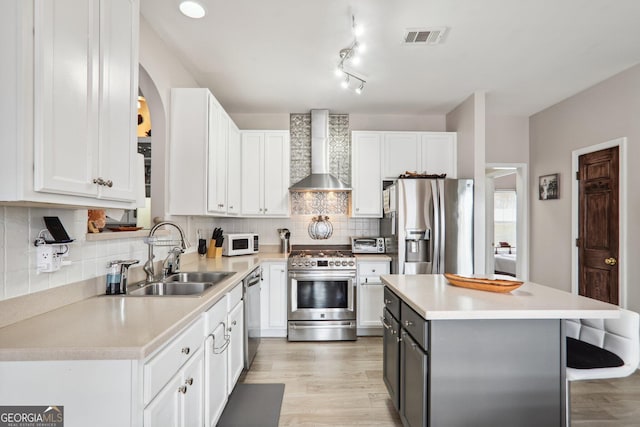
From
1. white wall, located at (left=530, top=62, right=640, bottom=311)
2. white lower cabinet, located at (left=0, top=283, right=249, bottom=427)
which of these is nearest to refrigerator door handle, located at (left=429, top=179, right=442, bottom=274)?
white wall, located at (left=530, top=62, right=640, bottom=311)

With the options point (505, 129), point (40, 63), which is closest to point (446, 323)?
point (40, 63)

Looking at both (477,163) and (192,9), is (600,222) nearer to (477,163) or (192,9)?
(477,163)

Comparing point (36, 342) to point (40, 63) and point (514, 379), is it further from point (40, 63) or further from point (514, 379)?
point (514, 379)

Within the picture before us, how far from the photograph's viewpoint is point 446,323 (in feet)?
5.09

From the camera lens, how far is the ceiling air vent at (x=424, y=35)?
8.19 ft

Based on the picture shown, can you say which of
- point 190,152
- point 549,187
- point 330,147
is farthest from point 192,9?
point 549,187

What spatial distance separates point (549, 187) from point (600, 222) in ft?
2.86

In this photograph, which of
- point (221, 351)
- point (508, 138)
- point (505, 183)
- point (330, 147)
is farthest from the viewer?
point (505, 183)

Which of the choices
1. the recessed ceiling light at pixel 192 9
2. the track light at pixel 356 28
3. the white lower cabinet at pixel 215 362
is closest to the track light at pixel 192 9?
the recessed ceiling light at pixel 192 9

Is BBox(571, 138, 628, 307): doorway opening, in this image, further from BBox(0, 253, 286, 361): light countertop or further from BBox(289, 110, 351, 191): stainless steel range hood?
BBox(0, 253, 286, 361): light countertop

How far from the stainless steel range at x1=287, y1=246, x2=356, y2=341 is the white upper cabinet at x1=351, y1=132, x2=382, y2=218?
0.85 metres

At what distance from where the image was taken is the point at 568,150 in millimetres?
4000

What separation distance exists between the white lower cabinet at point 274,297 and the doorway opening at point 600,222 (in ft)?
11.3

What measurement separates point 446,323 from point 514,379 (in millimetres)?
428
